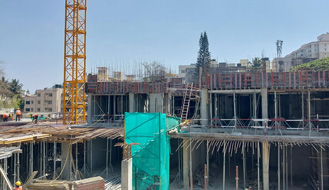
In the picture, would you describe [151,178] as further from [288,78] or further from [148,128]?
[288,78]

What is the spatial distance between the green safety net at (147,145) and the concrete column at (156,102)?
23.1 ft

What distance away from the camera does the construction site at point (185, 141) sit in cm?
1600

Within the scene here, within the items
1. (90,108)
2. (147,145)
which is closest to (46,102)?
(90,108)

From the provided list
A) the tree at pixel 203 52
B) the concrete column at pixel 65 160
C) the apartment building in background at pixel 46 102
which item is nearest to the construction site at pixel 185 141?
the concrete column at pixel 65 160

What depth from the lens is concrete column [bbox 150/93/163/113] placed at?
78.1 ft

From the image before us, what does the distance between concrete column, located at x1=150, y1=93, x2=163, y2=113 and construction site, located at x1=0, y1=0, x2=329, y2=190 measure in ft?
0.29

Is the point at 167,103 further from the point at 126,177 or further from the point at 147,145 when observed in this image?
the point at 126,177

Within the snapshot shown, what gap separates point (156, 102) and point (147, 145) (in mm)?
7756

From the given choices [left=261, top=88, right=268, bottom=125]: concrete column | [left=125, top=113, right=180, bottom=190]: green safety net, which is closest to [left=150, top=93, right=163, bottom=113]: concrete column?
[left=125, top=113, right=180, bottom=190]: green safety net

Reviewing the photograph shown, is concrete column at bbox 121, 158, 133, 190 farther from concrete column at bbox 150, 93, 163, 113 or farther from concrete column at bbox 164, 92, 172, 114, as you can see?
concrete column at bbox 164, 92, 172, 114

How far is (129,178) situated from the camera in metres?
12.9

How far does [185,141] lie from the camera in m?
18.1

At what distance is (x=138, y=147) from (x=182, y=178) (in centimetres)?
516

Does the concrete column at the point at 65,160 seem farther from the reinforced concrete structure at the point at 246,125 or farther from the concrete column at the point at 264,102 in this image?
the concrete column at the point at 264,102
